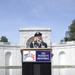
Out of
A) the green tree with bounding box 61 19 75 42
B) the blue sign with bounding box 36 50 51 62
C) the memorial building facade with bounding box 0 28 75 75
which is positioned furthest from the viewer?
the green tree with bounding box 61 19 75 42

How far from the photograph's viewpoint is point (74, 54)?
46.8 m

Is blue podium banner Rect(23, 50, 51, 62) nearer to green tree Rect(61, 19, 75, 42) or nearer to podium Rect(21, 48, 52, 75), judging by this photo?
podium Rect(21, 48, 52, 75)

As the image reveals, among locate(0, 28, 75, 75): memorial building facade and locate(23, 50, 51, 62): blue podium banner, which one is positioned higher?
locate(23, 50, 51, 62): blue podium banner

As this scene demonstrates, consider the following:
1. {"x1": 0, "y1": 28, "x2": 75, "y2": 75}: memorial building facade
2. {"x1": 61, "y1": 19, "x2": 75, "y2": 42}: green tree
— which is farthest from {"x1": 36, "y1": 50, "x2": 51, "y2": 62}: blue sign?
{"x1": 61, "y1": 19, "x2": 75, "y2": 42}: green tree

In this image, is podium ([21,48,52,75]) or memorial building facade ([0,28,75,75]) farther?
memorial building facade ([0,28,75,75])

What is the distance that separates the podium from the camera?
5.44 m

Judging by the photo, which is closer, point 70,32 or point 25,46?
point 25,46

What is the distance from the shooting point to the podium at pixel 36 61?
5441mm

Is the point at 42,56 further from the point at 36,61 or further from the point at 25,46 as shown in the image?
the point at 25,46

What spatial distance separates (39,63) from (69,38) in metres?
55.4

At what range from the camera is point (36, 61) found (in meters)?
5.45

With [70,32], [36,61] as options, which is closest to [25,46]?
[70,32]

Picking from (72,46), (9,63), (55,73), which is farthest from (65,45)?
(9,63)

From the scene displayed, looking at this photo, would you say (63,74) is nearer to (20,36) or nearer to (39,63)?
(20,36)
